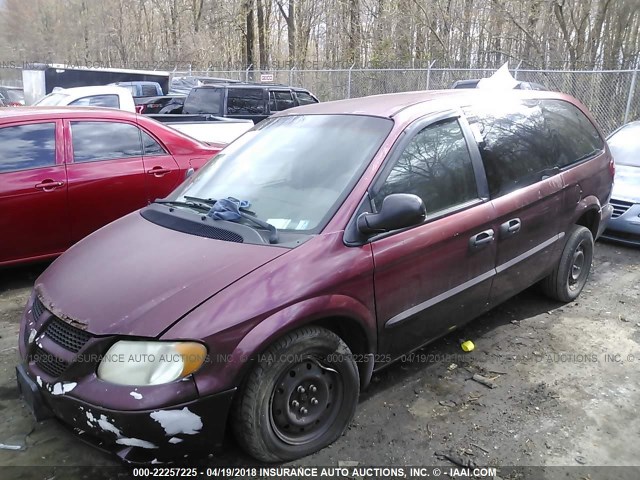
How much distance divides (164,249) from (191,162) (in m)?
3.15

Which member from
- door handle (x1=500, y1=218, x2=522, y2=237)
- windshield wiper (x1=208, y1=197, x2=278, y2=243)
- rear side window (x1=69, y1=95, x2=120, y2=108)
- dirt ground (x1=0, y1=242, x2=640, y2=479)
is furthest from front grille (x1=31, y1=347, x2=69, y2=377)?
rear side window (x1=69, y1=95, x2=120, y2=108)

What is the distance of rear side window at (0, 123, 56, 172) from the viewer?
4668 mm

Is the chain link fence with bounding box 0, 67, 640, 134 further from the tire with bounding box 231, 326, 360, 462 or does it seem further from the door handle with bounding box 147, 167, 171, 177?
the tire with bounding box 231, 326, 360, 462

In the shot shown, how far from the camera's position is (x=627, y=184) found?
6281 mm

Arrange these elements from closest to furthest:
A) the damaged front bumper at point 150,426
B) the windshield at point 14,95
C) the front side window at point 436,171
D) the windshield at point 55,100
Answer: the damaged front bumper at point 150,426 < the front side window at point 436,171 < the windshield at point 55,100 < the windshield at point 14,95

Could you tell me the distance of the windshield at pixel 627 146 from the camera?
675 cm

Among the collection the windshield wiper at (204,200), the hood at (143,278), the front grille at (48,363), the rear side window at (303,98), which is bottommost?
the front grille at (48,363)

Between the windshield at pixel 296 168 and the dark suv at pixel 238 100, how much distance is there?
8180mm

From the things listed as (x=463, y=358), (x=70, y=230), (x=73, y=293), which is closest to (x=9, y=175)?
(x=70, y=230)

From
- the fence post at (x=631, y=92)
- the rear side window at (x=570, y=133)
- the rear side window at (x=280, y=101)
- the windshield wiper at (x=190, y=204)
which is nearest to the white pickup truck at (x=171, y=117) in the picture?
the rear side window at (x=280, y=101)

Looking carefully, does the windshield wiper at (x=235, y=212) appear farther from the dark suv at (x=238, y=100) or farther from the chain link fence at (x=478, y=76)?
the chain link fence at (x=478, y=76)

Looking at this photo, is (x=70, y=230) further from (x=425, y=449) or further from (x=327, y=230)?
(x=425, y=449)

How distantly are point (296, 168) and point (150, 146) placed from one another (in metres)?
2.94

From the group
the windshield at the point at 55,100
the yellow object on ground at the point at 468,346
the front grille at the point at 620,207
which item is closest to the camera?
the yellow object on ground at the point at 468,346
